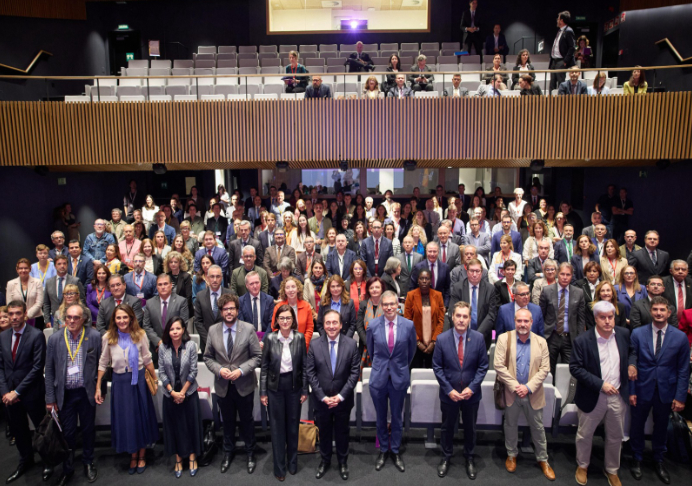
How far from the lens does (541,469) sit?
378 centimetres

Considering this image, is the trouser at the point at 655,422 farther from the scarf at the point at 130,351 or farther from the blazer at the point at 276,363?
the scarf at the point at 130,351

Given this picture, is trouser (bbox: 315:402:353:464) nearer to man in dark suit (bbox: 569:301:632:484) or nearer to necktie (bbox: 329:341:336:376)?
necktie (bbox: 329:341:336:376)

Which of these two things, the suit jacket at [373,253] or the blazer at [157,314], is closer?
the blazer at [157,314]

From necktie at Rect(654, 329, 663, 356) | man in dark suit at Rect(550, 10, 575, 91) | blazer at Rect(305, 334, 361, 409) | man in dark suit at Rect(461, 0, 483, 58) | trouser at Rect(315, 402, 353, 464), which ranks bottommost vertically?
trouser at Rect(315, 402, 353, 464)

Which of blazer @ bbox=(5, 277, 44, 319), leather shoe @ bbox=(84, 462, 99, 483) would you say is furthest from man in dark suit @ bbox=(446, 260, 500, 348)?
blazer @ bbox=(5, 277, 44, 319)

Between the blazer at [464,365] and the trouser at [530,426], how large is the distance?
330 millimetres

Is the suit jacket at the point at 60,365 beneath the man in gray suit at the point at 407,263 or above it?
beneath

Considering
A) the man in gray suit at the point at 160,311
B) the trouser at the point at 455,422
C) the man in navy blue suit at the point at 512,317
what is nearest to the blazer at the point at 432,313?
the man in navy blue suit at the point at 512,317

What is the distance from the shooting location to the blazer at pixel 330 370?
367 centimetres

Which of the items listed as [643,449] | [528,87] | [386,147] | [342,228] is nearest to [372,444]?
[643,449]

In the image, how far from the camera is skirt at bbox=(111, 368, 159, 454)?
12.4 feet

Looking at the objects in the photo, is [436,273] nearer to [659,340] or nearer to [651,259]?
[659,340]

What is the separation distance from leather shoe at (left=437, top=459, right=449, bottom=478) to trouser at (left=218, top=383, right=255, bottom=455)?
1.53 meters

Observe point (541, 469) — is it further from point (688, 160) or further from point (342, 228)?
point (688, 160)
